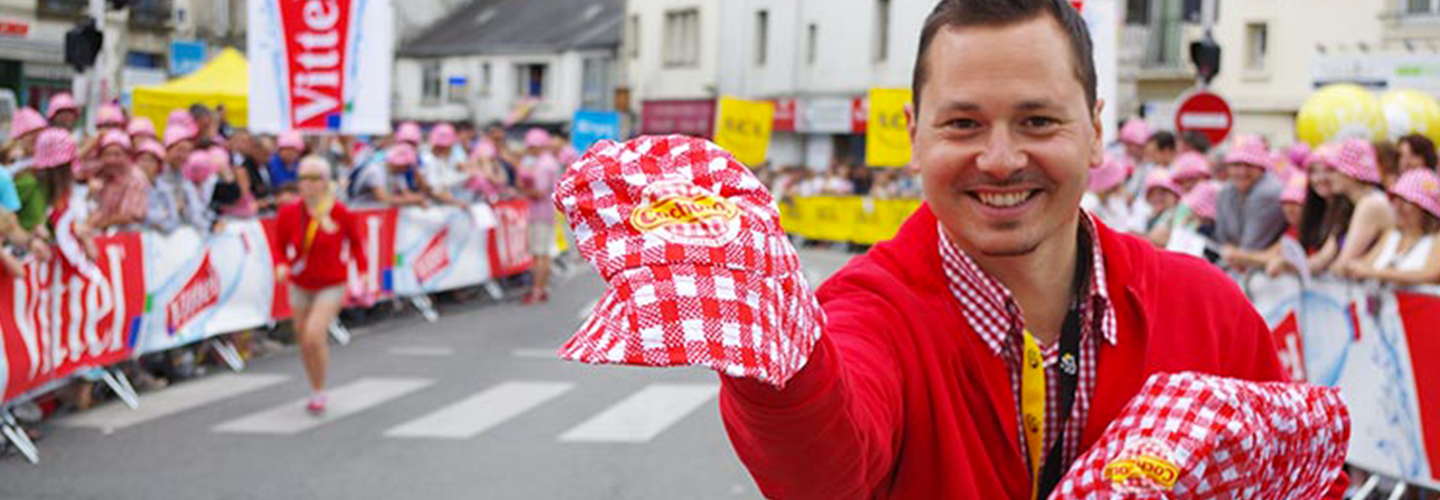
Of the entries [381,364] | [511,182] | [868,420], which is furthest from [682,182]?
[511,182]

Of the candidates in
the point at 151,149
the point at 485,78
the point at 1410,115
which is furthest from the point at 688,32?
the point at 485,78

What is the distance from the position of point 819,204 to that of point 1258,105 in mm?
10776

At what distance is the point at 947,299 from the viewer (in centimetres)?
221

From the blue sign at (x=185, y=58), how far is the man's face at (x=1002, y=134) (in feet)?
111

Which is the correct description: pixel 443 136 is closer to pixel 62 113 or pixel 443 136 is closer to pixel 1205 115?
pixel 62 113

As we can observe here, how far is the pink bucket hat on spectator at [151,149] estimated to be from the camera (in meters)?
12.1

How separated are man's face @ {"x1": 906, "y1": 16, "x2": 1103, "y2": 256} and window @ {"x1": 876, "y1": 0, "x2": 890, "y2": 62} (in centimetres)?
101

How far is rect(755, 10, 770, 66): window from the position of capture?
485 centimetres

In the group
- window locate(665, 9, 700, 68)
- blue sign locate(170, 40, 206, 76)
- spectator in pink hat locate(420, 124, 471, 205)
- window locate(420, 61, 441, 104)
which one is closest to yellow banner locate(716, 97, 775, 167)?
window locate(665, 9, 700, 68)

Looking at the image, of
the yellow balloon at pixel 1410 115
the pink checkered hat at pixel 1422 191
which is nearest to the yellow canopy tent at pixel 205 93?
the yellow balloon at pixel 1410 115

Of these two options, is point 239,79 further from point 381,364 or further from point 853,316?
point 853,316

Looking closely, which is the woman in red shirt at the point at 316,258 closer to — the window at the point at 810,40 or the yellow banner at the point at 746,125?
the yellow banner at the point at 746,125

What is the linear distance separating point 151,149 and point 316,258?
266cm

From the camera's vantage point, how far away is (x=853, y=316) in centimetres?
212
